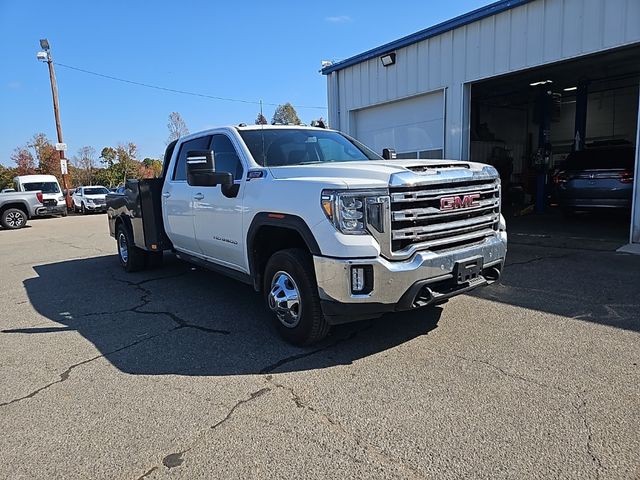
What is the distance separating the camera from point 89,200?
25.2 meters

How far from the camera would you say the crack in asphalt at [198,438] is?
2533 millimetres

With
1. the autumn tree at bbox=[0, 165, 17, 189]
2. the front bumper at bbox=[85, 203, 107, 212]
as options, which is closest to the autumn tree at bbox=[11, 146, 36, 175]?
the autumn tree at bbox=[0, 165, 17, 189]

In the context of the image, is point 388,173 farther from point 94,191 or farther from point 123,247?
point 94,191

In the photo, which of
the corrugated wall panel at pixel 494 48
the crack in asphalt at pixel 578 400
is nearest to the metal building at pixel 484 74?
the corrugated wall panel at pixel 494 48

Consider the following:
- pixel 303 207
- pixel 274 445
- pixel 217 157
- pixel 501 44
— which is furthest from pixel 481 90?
pixel 274 445

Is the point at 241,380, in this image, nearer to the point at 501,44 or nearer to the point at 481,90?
the point at 501,44

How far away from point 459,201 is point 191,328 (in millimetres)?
2918

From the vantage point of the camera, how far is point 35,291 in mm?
6773

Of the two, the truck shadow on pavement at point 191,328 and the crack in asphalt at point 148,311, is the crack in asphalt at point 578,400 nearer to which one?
the truck shadow on pavement at point 191,328

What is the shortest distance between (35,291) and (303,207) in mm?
5226

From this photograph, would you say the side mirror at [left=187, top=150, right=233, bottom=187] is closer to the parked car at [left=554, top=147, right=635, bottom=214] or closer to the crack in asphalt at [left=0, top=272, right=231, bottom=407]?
the crack in asphalt at [left=0, top=272, right=231, bottom=407]

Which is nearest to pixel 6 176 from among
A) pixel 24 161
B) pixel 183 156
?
pixel 24 161

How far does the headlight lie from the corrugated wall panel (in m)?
6.89

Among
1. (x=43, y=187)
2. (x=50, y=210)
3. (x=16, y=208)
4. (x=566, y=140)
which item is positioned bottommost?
(x=50, y=210)
